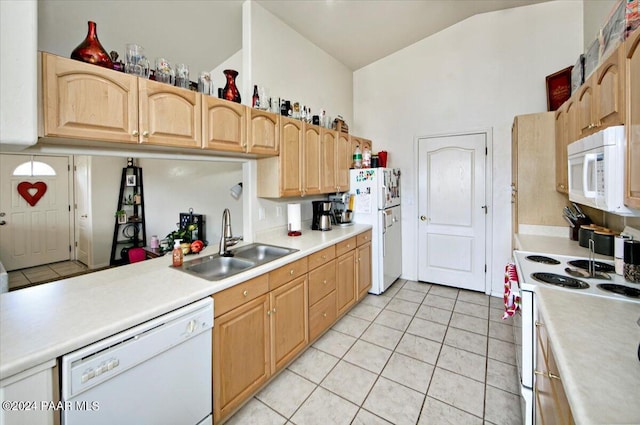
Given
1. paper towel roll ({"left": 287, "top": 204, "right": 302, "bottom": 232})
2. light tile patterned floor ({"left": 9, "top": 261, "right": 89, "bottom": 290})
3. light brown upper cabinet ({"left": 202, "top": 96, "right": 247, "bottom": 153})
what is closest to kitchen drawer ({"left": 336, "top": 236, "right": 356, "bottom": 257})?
paper towel roll ({"left": 287, "top": 204, "right": 302, "bottom": 232})

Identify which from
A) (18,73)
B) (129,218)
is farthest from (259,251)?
(129,218)

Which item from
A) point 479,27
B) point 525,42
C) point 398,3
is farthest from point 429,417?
point 479,27

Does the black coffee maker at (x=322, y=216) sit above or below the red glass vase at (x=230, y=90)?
below

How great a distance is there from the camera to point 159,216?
390 cm

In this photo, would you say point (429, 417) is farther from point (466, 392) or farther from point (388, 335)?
point (388, 335)

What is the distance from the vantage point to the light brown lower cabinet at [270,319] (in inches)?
62.0

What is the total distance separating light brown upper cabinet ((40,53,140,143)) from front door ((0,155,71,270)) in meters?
4.64

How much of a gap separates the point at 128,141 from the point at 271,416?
185cm

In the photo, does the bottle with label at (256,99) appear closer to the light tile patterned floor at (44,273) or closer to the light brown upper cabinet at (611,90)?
the light brown upper cabinet at (611,90)

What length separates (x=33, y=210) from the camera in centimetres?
452

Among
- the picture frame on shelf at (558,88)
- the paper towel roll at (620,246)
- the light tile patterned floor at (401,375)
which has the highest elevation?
the picture frame on shelf at (558,88)

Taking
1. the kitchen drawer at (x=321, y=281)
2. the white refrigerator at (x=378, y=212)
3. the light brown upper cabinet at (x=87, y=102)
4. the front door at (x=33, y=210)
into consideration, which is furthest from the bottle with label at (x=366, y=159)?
the front door at (x=33, y=210)

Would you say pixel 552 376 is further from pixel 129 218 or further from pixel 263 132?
pixel 129 218

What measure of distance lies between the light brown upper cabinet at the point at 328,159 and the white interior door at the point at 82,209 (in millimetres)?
3860
